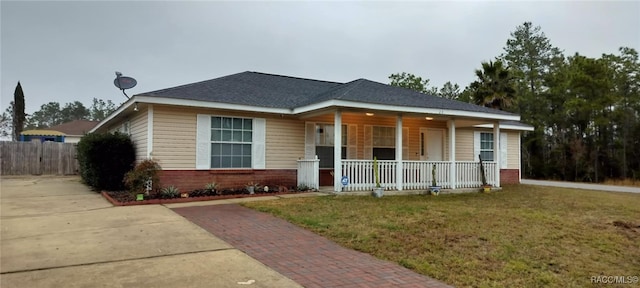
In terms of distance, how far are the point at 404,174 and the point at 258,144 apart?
4679mm

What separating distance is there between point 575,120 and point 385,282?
3047 cm

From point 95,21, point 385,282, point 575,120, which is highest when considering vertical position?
point 95,21

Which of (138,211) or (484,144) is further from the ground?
(484,144)

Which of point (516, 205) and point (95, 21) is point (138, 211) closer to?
point (516, 205)

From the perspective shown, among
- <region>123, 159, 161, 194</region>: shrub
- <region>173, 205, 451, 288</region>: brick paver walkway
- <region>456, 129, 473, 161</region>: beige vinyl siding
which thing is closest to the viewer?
<region>173, 205, 451, 288</region>: brick paver walkway

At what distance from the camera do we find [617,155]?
26.8 meters

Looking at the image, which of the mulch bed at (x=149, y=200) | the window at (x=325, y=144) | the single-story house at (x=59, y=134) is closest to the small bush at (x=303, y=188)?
the mulch bed at (x=149, y=200)

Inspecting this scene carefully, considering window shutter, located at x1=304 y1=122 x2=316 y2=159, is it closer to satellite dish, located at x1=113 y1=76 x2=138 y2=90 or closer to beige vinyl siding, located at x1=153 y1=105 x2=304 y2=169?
beige vinyl siding, located at x1=153 y1=105 x2=304 y2=169

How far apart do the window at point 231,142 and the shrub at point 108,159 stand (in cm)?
286

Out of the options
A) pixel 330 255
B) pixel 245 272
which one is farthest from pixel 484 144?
pixel 245 272

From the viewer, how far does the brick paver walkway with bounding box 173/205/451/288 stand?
4039mm

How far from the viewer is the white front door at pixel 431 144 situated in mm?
15414

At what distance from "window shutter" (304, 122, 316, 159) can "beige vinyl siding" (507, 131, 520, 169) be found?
10.3 m

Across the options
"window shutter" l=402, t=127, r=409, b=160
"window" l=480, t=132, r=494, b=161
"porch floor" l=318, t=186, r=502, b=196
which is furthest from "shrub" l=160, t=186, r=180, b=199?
"window" l=480, t=132, r=494, b=161
